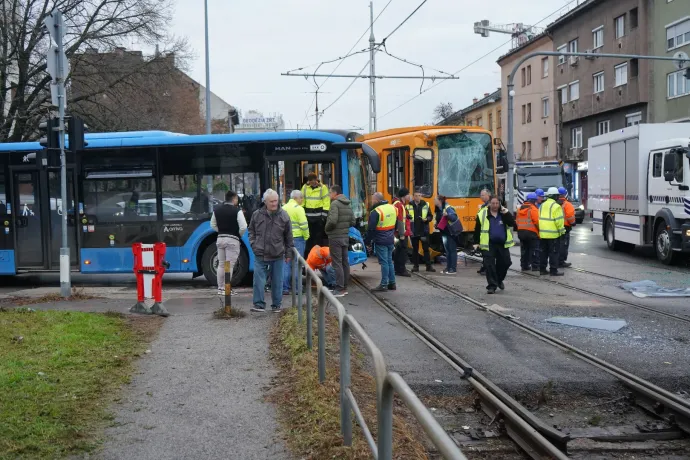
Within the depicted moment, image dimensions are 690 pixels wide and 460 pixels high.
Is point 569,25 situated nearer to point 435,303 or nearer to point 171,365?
point 435,303

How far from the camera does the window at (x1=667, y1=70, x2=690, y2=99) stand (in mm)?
38284

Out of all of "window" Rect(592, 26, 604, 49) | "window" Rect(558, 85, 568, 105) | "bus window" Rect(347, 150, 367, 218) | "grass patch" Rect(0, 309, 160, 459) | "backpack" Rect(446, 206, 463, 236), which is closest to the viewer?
"grass patch" Rect(0, 309, 160, 459)

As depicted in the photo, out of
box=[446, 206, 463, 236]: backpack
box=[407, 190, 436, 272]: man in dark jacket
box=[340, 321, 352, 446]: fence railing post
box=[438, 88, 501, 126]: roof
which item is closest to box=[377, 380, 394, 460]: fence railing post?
box=[340, 321, 352, 446]: fence railing post

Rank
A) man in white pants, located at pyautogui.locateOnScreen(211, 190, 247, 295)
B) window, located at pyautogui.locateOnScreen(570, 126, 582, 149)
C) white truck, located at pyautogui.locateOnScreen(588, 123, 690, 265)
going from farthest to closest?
window, located at pyautogui.locateOnScreen(570, 126, 582, 149)
white truck, located at pyautogui.locateOnScreen(588, 123, 690, 265)
man in white pants, located at pyautogui.locateOnScreen(211, 190, 247, 295)

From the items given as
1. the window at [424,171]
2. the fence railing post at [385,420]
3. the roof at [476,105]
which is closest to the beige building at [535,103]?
the roof at [476,105]

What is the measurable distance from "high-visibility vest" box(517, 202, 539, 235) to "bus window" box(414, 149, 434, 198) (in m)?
3.40

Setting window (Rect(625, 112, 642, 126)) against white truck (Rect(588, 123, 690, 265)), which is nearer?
white truck (Rect(588, 123, 690, 265))

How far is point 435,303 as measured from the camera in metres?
12.6

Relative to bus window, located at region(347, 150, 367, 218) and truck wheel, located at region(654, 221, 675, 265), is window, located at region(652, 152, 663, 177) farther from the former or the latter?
bus window, located at region(347, 150, 367, 218)

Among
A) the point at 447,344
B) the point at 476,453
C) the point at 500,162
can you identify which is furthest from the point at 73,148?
the point at 500,162

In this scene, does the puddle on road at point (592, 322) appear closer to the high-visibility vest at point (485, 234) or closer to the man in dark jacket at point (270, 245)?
the high-visibility vest at point (485, 234)

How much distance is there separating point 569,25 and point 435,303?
41828mm

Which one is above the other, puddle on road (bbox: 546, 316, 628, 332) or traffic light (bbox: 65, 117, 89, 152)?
traffic light (bbox: 65, 117, 89, 152)

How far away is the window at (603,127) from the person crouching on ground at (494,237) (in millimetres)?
34947
